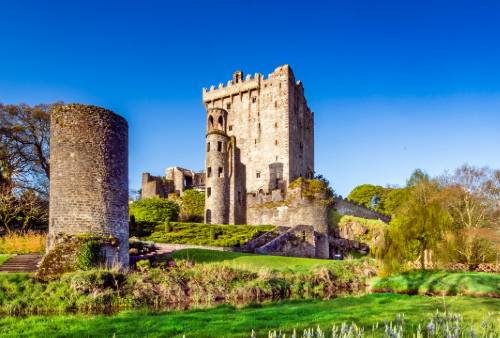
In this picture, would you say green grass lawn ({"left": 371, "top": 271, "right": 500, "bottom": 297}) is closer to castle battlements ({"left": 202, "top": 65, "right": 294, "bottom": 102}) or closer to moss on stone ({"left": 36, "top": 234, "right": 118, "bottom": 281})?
moss on stone ({"left": 36, "top": 234, "right": 118, "bottom": 281})

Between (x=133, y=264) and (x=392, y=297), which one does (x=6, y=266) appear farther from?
(x=392, y=297)

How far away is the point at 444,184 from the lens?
48.9m

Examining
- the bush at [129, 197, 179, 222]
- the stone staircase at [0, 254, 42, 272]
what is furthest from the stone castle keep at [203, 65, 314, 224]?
the stone staircase at [0, 254, 42, 272]

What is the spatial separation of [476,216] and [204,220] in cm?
2960

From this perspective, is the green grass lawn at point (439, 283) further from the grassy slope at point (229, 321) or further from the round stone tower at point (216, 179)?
the round stone tower at point (216, 179)

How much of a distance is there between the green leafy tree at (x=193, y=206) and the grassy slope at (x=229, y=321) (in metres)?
43.4

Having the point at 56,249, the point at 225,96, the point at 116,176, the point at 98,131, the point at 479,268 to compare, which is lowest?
the point at 479,268

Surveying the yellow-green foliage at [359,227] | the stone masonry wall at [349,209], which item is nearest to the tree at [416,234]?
the yellow-green foliage at [359,227]

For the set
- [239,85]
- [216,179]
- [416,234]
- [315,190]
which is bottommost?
[416,234]

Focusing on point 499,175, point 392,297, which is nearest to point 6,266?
point 392,297

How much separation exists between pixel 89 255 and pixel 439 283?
15.9 m

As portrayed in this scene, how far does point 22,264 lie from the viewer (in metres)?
23.5

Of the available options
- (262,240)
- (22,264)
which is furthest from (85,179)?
(262,240)

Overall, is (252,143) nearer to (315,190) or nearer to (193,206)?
(193,206)
